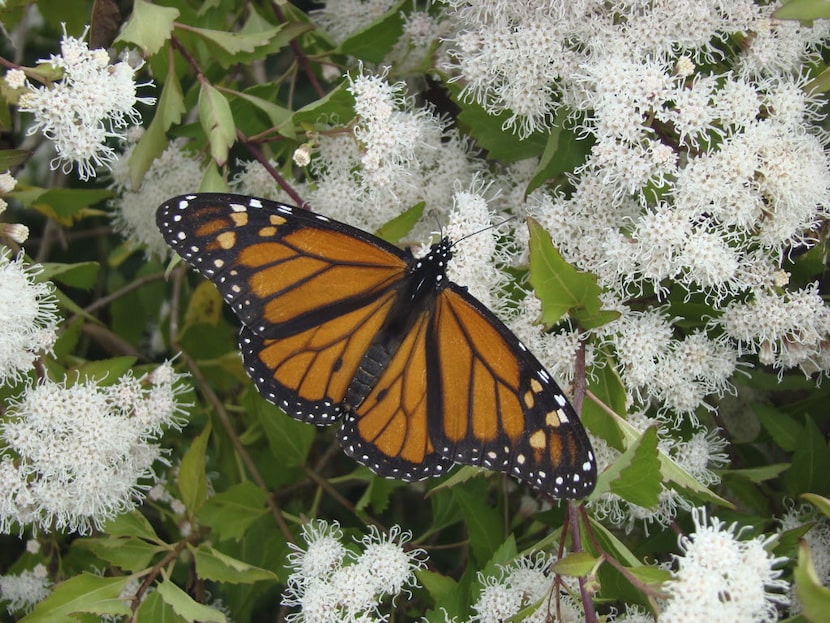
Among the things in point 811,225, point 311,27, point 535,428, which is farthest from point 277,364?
point 811,225

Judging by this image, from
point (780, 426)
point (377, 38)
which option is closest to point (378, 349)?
point (377, 38)

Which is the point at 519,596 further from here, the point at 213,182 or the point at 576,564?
the point at 213,182

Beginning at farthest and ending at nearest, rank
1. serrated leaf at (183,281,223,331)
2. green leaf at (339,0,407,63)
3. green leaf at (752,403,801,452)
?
serrated leaf at (183,281,223,331) → green leaf at (339,0,407,63) → green leaf at (752,403,801,452)

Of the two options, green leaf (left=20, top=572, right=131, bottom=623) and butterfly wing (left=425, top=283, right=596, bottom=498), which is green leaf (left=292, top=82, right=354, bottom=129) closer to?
butterfly wing (left=425, top=283, right=596, bottom=498)

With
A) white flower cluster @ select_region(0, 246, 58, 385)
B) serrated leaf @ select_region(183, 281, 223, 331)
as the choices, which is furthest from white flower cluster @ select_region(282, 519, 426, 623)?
serrated leaf @ select_region(183, 281, 223, 331)

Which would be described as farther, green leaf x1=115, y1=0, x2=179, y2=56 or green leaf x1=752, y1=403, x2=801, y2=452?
green leaf x1=752, y1=403, x2=801, y2=452

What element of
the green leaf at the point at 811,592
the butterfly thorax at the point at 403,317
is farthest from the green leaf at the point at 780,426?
the butterfly thorax at the point at 403,317

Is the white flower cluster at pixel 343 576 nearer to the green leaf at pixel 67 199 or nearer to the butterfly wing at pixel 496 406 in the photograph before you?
the butterfly wing at pixel 496 406
